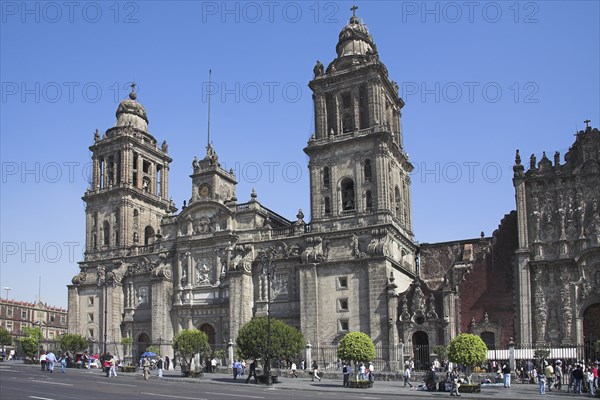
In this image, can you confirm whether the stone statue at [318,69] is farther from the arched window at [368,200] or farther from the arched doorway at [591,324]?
the arched doorway at [591,324]

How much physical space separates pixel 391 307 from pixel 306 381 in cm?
1005

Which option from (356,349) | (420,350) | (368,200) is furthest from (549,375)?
(368,200)

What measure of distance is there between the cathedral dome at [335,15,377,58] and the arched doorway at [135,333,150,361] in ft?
104

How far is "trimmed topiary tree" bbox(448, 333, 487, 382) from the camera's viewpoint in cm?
3681

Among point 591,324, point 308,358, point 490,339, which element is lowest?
point 308,358

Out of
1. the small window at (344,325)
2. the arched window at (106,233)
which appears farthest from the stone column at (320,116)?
the arched window at (106,233)

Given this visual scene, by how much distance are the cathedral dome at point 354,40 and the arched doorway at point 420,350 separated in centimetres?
2426

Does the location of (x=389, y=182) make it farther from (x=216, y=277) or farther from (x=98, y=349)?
(x=98, y=349)

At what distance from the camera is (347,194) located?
5616cm

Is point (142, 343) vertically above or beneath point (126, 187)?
beneath

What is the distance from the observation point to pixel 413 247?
2376 inches

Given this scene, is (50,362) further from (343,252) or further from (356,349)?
(343,252)

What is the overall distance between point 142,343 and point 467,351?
35.0 m

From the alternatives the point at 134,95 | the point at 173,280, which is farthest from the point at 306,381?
the point at 134,95
